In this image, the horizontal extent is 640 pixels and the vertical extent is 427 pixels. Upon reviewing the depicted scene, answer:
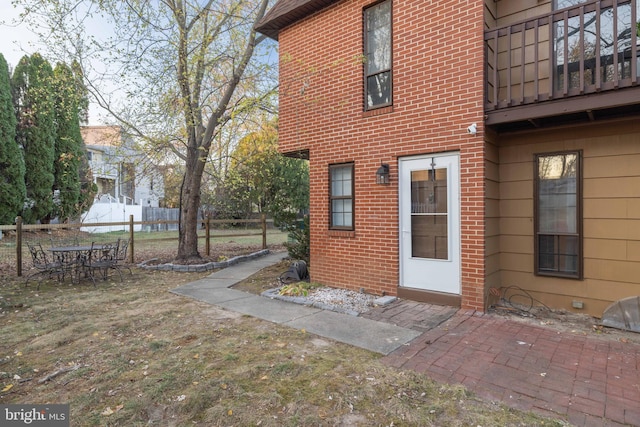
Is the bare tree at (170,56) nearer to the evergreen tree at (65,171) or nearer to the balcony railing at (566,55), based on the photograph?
the balcony railing at (566,55)

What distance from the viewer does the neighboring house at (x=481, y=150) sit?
4.55 m

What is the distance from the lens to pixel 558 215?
16.5 ft

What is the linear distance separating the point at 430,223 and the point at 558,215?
1.73m

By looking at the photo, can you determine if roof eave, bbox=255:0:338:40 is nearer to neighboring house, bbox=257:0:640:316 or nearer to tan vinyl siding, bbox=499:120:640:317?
neighboring house, bbox=257:0:640:316

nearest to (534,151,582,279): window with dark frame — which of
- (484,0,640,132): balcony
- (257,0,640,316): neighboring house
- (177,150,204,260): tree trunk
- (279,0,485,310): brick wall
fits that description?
(257,0,640,316): neighboring house

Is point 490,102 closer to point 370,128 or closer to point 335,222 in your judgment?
point 370,128

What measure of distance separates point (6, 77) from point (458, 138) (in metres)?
19.8

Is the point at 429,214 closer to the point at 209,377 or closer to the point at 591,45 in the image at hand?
the point at 591,45

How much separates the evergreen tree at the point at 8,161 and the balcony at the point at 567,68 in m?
19.3

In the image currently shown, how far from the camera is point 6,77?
1587cm

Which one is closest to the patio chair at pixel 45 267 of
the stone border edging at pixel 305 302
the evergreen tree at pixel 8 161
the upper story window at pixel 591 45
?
the stone border edging at pixel 305 302

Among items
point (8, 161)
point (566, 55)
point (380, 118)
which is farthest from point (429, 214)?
point (8, 161)

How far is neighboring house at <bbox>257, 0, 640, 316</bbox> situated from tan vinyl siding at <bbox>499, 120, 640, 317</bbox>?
1 centimetres

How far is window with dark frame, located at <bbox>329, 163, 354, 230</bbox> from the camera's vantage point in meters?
6.50
